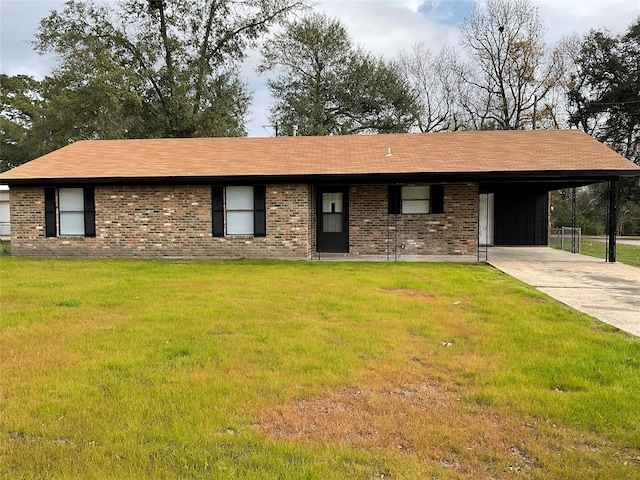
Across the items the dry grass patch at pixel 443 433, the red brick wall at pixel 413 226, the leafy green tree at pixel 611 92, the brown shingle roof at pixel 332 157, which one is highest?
the leafy green tree at pixel 611 92

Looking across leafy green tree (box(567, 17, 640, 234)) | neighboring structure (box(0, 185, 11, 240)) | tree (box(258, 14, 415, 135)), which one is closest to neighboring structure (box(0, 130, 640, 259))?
neighboring structure (box(0, 185, 11, 240))

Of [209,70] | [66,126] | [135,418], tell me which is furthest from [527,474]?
[66,126]

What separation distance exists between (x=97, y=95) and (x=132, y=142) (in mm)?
6947

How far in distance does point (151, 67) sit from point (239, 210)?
15.2 meters

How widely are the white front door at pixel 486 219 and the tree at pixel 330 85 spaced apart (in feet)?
38.8

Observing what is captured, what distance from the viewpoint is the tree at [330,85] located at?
2741 centimetres

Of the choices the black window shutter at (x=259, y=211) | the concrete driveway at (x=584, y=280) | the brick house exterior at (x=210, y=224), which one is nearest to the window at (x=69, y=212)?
the brick house exterior at (x=210, y=224)

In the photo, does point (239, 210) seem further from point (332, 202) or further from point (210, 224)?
point (332, 202)

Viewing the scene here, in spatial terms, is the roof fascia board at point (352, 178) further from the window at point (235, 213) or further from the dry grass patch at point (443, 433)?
the dry grass patch at point (443, 433)

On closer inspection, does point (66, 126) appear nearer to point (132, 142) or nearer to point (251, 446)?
point (132, 142)

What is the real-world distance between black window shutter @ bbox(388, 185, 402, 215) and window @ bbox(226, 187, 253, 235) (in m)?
3.99

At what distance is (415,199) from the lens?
44.2 ft

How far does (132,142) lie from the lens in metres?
17.3

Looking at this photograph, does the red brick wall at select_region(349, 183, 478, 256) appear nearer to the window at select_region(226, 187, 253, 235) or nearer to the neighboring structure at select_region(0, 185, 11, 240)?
the window at select_region(226, 187, 253, 235)
